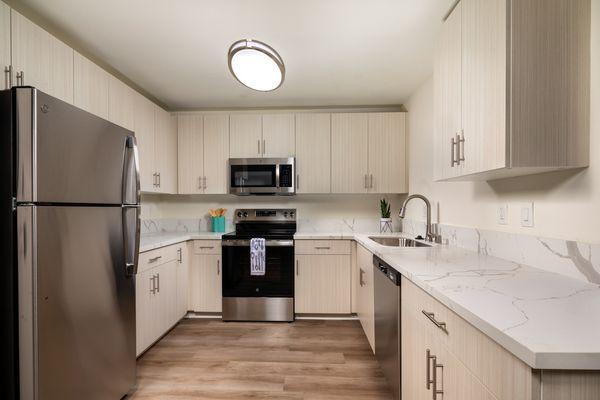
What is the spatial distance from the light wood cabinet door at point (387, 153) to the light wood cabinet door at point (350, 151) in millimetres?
76

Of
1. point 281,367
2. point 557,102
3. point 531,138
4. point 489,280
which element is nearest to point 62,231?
point 281,367

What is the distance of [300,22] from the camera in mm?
1805

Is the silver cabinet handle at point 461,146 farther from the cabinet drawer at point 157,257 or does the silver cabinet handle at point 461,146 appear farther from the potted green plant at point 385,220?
the cabinet drawer at point 157,257

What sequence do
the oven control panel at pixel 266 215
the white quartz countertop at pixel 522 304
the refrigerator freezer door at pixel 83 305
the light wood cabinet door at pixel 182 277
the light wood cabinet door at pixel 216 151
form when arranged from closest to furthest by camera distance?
the white quartz countertop at pixel 522 304
the refrigerator freezer door at pixel 83 305
the light wood cabinet door at pixel 182 277
the light wood cabinet door at pixel 216 151
the oven control panel at pixel 266 215

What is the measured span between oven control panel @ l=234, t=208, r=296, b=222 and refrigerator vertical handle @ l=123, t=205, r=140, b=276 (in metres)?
1.69

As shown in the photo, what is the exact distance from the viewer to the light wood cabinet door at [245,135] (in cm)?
324

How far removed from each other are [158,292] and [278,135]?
1.93 meters

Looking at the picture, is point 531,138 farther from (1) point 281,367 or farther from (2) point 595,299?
(1) point 281,367

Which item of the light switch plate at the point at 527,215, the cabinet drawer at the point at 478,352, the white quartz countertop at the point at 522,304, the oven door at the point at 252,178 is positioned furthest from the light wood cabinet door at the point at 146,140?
the light switch plate at the point at 527,215

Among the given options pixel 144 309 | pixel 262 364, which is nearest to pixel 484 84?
pixel 262 364

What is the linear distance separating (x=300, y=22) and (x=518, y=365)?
1922mm

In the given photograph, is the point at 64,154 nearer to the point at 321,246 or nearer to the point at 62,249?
the point at 62,249

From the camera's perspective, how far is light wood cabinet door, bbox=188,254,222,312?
10.00 feet

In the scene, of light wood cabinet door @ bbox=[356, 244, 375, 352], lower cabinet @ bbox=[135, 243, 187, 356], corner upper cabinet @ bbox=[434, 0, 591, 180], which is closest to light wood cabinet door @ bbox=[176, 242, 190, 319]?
lower cabinet @ bbox=[135, 243, 187, 356]
